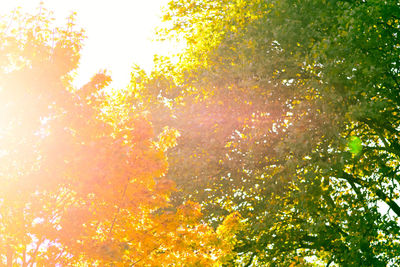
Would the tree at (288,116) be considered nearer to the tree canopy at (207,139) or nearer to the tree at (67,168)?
the tree canopy at (207,139)

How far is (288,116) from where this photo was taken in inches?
642

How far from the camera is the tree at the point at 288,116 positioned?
13531 millimetres

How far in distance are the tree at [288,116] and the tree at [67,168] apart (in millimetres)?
4692

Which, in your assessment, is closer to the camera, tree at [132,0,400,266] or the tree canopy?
the tree canopy

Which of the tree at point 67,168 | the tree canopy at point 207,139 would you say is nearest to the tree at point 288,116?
the tree canopy at point 207,139

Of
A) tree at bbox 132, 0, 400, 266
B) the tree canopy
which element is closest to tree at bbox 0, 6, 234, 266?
the tree canopy

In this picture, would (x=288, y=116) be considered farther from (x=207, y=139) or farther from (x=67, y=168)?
(x=67, y=168)

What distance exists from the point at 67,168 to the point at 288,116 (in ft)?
29.3

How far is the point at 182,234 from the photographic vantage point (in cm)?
1241

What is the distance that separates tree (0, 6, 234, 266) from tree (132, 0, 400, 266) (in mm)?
4692

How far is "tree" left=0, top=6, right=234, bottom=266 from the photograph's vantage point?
983 centimetres

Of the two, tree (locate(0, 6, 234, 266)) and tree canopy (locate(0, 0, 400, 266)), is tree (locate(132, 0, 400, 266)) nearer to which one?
tree canopy (locate(0, 0, 400, 266))

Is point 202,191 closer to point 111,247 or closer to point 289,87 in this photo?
point 289,87

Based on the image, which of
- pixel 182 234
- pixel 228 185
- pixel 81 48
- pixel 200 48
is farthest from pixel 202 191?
pixel 81 48
